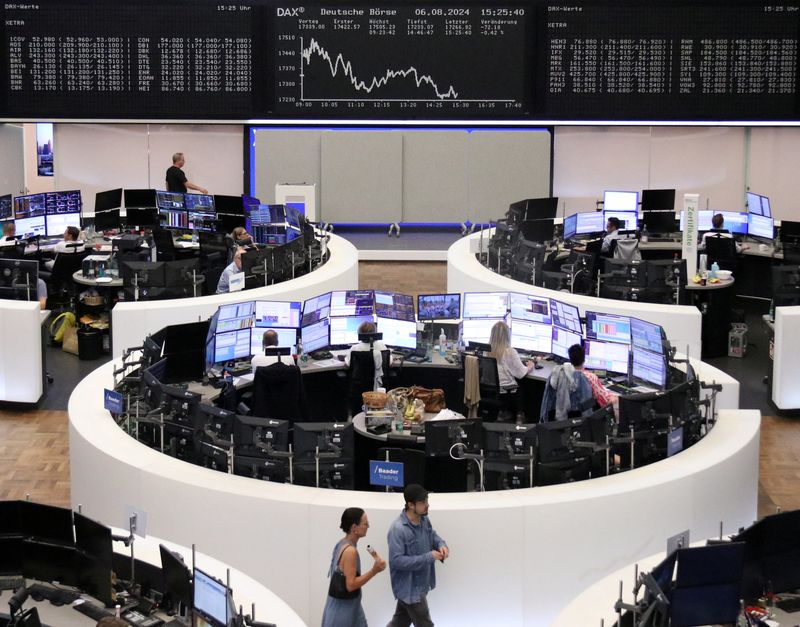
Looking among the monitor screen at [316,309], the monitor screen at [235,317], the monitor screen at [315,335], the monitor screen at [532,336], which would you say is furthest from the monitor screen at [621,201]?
the monitor screen at [235,317]

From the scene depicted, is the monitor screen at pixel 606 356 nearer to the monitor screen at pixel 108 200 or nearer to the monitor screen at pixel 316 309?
the monitor screen at pixel 316 309

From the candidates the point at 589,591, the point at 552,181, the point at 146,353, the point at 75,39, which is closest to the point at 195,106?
the point at 75,39

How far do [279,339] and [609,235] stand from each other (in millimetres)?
5552

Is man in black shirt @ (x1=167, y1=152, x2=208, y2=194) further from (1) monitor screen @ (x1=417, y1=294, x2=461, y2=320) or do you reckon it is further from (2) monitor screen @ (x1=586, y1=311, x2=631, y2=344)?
(2) monitor screen @ (x1=586, y1=311, x2=631, y2=344)

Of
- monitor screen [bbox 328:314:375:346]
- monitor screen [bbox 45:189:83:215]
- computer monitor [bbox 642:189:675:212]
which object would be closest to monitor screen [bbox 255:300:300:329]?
monitor screen [bbox 328:314:375:346]

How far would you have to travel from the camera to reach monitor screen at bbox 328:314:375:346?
11.3 metres

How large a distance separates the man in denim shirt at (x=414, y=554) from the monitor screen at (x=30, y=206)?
385 inches

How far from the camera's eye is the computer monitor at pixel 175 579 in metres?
6.52

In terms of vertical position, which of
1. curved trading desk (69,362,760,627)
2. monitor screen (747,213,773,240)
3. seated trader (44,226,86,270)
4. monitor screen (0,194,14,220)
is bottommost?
curved trading desk (69,362,760,627)

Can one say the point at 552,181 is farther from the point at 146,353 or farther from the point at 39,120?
the point at 146,353

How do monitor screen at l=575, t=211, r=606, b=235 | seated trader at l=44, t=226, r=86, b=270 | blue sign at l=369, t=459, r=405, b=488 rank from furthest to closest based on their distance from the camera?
monitor screen at l=575, t=211, r=606, b=235, seated trader at l=44, t=226, r=86, b=270, blue sign at l=369, t=459, r=405, b=488

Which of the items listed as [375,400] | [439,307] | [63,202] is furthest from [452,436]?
[63,202]

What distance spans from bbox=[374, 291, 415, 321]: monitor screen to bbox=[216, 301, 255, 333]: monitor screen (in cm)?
110

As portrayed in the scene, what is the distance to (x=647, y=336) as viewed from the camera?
10.3m
